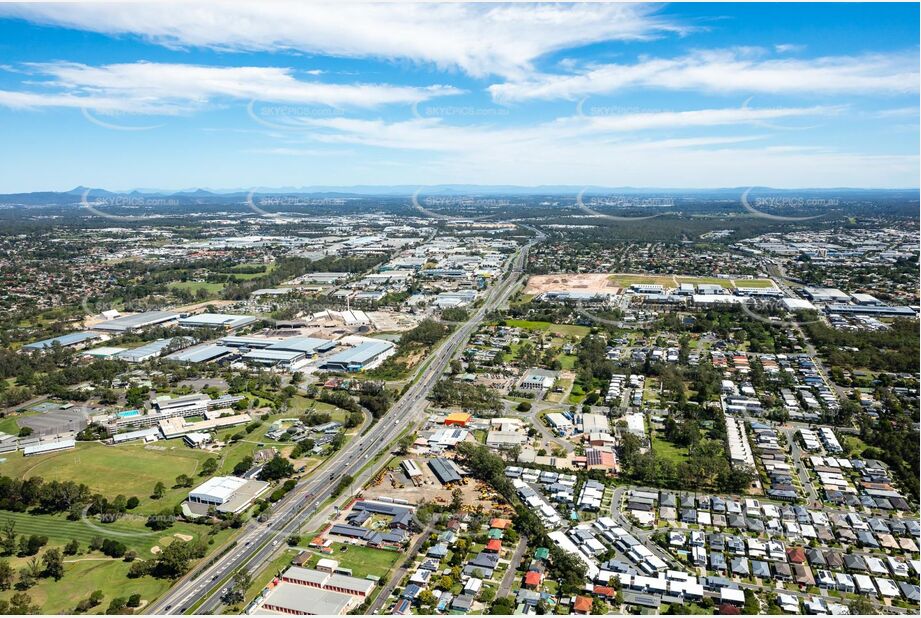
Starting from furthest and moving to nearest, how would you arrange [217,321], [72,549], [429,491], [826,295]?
[826,295], [217,321], [429,491], [72,549]

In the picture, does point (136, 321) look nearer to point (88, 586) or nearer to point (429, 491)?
point (88, 586)

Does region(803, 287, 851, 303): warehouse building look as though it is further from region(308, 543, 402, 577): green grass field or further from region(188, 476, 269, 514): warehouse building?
region(188, 476, 269, 514): warehouse building

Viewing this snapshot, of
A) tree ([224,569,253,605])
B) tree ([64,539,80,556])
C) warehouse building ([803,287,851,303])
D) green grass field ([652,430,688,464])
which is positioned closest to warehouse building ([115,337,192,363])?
tree ([64,539,80,556])

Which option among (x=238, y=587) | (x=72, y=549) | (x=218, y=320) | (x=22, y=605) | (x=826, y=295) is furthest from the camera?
(x=826, y=295)

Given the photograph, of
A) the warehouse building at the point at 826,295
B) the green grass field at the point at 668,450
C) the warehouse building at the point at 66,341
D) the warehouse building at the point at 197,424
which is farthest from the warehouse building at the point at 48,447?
the warehouse building at the point at 826,295

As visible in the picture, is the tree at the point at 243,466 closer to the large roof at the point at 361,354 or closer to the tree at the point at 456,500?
the tree at the point at 456,500

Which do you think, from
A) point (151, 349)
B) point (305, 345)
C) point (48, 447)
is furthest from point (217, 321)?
point (48, 447)
